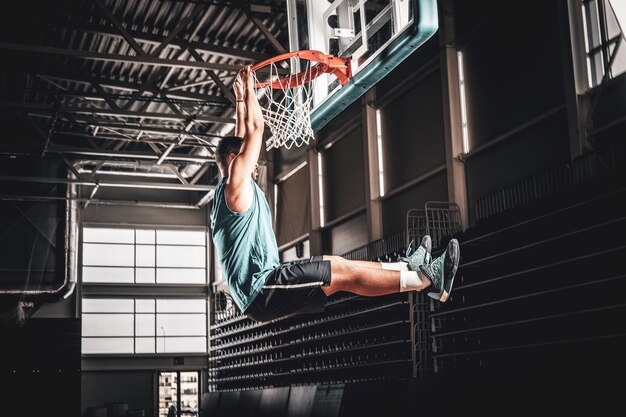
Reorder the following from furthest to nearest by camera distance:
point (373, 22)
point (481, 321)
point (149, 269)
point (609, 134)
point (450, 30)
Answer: point (149, 269) < point (450, 30) < point (481, 321) < point (609, 134) < point (373, 22)

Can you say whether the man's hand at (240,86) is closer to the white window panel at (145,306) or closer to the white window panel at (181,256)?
the white window panel at (145,306)

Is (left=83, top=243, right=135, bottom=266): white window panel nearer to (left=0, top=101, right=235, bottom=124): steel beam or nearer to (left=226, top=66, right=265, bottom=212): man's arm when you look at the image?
(left=0, top=101, right=235, bottom=124): steel beam

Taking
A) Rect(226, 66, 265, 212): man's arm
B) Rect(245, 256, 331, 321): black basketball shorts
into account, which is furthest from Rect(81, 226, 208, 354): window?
Rect(226, 66, 265, 212): man's arm

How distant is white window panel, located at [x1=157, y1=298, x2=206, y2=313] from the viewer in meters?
25.9

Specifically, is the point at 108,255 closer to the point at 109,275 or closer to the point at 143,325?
the point at 109,275

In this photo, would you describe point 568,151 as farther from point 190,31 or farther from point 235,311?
point 235,311

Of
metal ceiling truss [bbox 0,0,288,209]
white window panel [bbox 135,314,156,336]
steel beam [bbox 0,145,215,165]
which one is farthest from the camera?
white window panel [bbox 135,314,156,336]

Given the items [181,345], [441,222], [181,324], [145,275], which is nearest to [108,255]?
[145,275]

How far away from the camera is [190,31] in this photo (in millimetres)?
17500

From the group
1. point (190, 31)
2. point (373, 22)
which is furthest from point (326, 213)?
point (373, 22)

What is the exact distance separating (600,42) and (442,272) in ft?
19.7

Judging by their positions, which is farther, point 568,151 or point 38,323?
point 38,323

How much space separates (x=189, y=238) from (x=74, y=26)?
40.5 ft

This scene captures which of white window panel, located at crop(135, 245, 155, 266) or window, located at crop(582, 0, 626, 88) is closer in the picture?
window, located at crop(582, 0, 626, 88)
